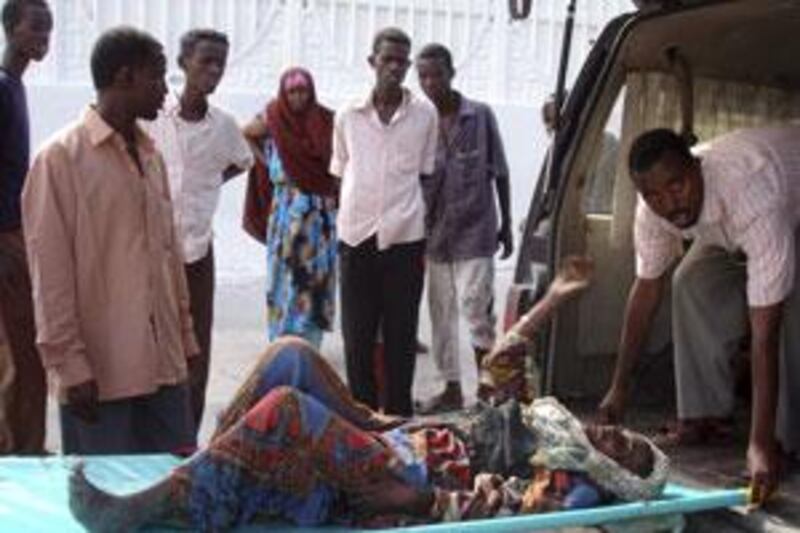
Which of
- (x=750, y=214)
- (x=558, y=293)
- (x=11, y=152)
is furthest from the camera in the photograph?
(x=11, y=152)

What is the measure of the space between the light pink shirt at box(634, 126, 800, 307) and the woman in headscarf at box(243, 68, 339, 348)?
2.35 meters

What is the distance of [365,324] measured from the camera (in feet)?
19.0

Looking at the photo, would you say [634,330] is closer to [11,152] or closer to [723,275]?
[723,275]

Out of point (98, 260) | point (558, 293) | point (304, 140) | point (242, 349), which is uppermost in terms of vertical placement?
point (304, 140)

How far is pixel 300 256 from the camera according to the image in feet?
20.7

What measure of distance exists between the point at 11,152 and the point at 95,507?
91.9 inches

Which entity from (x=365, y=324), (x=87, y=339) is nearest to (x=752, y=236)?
(x=87, y=339)

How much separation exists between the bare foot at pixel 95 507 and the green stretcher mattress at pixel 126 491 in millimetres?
102

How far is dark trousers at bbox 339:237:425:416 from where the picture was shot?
18.7 feet

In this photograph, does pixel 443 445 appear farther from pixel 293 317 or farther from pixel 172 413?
pixel 293 317

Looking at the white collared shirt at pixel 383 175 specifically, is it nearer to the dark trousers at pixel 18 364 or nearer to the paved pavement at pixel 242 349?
the paved pavement at pixel 242 349

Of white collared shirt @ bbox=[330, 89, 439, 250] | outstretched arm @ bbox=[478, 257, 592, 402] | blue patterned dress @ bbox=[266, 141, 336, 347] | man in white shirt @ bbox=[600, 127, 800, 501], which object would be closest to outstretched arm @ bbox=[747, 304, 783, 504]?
man in white shirt @ bbox=[600, 127, 800, 501]

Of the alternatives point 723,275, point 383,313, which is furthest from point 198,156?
point 723,275

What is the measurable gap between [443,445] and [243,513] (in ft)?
2.31
